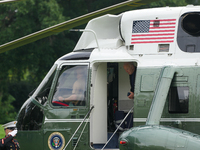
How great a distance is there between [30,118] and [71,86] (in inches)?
38.9

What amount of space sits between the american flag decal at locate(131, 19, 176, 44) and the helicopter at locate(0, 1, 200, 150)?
0.02 meters

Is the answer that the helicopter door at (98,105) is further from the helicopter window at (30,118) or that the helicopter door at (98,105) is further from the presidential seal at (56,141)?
the helicopter window at (30,118)

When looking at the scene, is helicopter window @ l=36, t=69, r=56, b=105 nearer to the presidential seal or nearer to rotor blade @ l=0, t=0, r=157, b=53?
the presidential seal

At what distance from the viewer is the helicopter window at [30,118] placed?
6836 mm

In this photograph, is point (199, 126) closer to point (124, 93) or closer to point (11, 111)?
point (124, 93)

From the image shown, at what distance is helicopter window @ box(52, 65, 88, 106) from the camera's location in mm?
6770

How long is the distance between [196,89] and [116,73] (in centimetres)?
199

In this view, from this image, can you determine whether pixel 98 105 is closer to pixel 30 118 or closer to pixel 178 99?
pixel 30 118

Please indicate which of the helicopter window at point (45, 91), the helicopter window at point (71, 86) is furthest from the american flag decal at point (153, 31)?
the helicopter window at point (45, 91)

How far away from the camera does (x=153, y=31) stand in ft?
21.7

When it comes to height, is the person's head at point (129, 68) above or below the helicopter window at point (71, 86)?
above

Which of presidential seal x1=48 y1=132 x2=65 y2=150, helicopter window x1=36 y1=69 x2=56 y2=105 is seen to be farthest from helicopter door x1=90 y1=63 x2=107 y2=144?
helicopter window x1=36 y1=69 x2=56 y2=105

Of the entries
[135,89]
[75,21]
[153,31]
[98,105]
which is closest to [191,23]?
[153,31]

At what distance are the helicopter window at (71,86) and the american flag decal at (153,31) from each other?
112 centimetres
